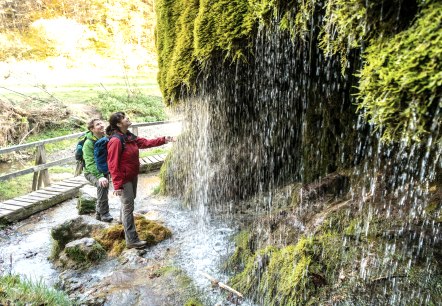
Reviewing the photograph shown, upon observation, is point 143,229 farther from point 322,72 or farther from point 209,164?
point 322,72

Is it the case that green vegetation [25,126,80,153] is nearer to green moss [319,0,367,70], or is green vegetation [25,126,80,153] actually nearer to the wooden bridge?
the wooden bridge

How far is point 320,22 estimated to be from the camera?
3.46 metres

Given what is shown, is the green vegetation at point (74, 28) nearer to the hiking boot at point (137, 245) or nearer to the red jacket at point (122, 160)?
the red jacket at point (122, 160)

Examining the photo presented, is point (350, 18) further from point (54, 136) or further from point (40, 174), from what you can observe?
point (54, 136)

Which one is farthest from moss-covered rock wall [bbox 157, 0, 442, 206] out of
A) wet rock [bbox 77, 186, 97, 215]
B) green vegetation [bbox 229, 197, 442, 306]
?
wet rock [bbox 77, 186, 97, 215]

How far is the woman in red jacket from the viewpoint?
5.09 m

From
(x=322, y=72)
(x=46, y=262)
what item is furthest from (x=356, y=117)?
(x=46, y=262)

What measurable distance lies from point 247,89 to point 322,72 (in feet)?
4.84

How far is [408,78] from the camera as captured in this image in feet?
5.77

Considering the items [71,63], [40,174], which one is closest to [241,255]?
[40,174]

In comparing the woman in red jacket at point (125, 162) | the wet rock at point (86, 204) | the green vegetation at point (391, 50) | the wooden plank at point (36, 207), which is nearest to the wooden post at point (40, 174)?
the wooden plank at point (36, 207)

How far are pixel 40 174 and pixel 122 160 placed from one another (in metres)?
5.98

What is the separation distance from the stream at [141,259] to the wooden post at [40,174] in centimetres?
217

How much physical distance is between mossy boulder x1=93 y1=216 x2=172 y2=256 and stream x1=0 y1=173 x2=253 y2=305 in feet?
0.51
